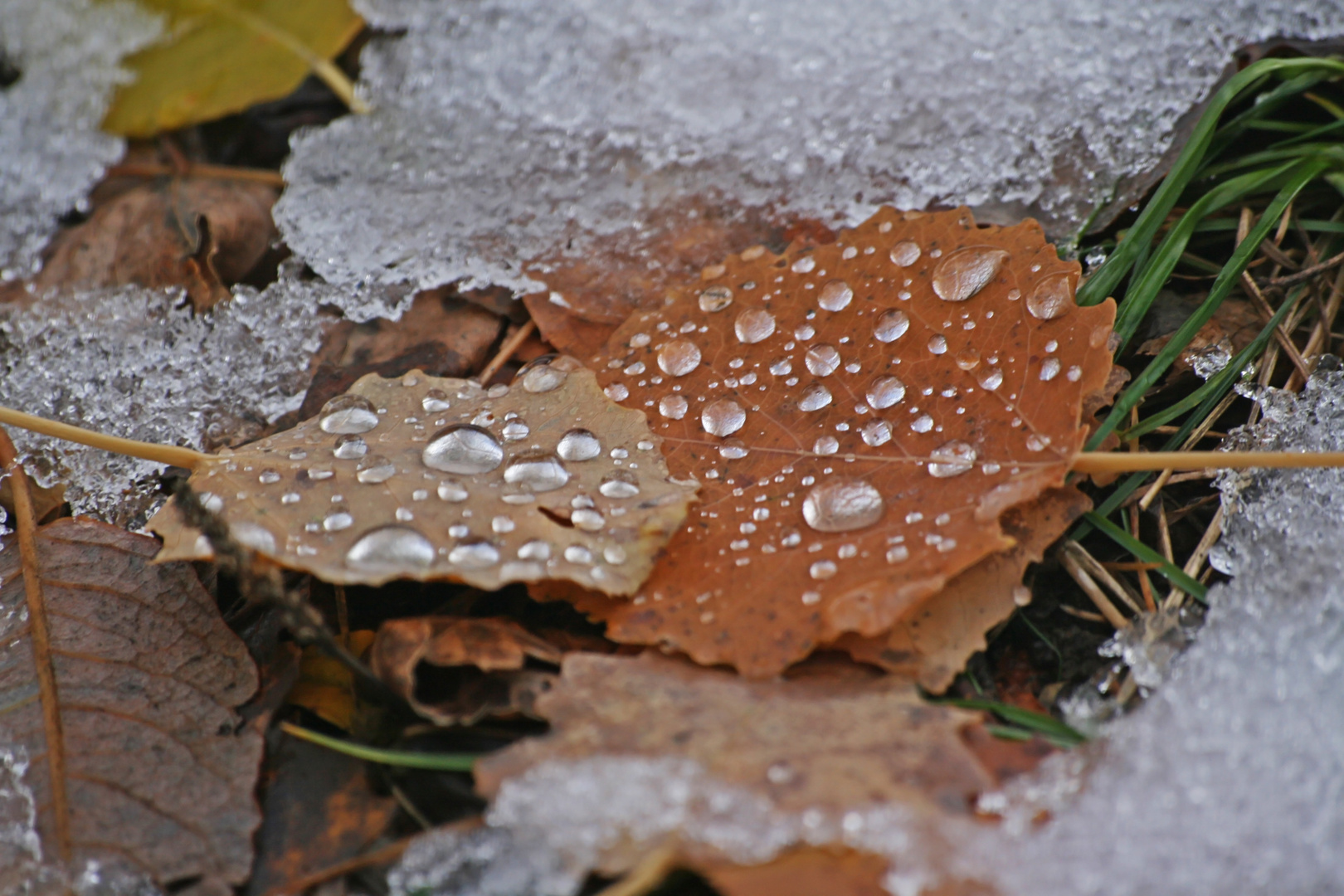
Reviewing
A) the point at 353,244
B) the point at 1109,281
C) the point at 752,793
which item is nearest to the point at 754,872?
the point at 752,793

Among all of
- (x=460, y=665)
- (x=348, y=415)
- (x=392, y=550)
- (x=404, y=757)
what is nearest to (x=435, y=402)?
(x=348, y=415)

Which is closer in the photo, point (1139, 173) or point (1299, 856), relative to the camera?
point (1299, 856)

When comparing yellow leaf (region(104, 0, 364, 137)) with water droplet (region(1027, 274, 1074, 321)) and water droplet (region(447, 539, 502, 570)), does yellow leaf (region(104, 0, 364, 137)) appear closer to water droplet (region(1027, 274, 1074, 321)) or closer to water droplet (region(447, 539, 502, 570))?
water droplet (region(447, 539, 502, 570))

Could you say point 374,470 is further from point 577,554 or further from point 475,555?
point 577,554

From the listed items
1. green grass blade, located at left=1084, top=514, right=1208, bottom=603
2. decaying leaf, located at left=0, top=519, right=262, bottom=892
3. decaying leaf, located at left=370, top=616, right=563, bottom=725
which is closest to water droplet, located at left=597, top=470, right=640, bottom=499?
decaying leaf, located at left=370, top=616, right=563, bottom=725

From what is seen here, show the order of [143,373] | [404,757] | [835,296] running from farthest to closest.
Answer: [143,373] < [835,296] < [404,757]

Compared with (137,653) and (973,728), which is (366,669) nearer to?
(137,653)
